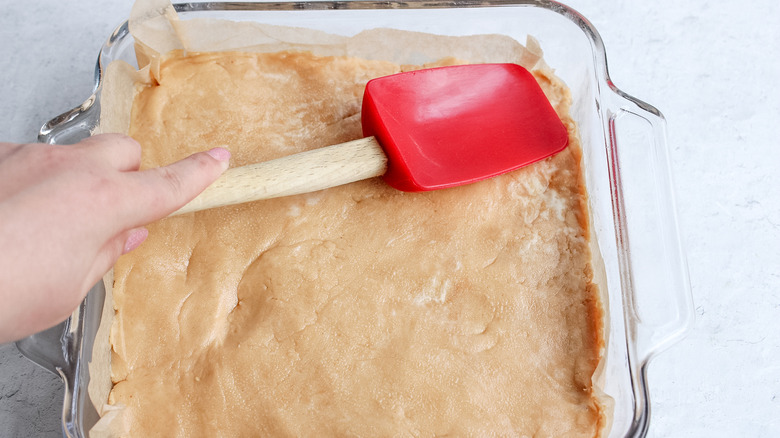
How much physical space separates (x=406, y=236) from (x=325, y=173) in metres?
0.20

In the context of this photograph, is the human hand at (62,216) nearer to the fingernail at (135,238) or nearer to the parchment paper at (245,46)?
the fingernail at (135,238)

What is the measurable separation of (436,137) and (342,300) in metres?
0.37

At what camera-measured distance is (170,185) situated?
32.2 inches

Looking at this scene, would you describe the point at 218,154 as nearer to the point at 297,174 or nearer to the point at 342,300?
the point at 297,174

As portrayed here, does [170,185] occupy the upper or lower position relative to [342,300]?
upper

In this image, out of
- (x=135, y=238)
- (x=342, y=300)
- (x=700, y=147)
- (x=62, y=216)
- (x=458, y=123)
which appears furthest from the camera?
(x=700, y=147)

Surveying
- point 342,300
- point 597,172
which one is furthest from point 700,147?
point 342,300

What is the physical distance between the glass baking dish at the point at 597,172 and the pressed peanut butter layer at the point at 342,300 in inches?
2.5

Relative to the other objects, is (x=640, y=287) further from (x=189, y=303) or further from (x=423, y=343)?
(x=189, y=303)

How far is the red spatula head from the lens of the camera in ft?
3.74

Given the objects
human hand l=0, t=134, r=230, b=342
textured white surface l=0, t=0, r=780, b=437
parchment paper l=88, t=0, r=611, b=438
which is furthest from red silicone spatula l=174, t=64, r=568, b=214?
textured white surface l=0, t=0, r=780, b=437

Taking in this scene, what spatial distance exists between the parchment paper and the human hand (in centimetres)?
35

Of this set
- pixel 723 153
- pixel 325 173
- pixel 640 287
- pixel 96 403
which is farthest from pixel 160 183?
pixel 723 153

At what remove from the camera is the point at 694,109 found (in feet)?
5.10
